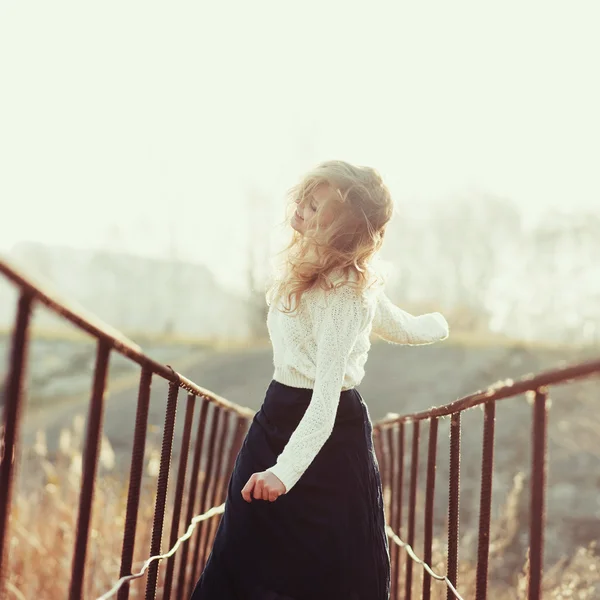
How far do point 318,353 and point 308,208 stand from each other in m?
0.36

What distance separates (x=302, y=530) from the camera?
159 centimetres

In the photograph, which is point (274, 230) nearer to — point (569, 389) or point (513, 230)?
point (569, 389)

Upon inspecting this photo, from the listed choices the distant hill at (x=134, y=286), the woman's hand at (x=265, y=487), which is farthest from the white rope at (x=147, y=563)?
the distant hill at (x=134, y=286)

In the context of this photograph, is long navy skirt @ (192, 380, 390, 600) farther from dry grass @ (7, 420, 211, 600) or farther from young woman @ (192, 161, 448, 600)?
dry grass @ (7, 420, 211, 600)

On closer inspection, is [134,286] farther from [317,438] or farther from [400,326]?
[317,438]

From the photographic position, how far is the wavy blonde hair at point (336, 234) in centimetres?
166

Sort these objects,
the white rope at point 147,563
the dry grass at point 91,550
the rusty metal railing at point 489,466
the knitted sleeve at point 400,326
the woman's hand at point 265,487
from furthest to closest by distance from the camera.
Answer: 1. the dry grass at point 91,550
2. the knitted sleeve at point 400,326
3. the woman's hand at point 265,487
4. the white rope at point 147,563
5. the rusty metal railing at point 489,466

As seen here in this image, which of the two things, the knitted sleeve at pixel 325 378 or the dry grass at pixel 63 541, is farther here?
the dry grass at pixel 63 541

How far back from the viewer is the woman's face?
171cm

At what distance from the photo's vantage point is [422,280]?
1892 cm

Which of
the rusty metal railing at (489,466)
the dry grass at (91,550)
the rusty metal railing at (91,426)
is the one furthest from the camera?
the dry grass at (91,550)

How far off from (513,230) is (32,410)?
11.5 meters

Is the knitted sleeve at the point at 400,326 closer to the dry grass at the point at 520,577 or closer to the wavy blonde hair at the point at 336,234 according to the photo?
the wavy blonde hair at the point at 336,234

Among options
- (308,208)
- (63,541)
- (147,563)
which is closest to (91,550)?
(63,541)
